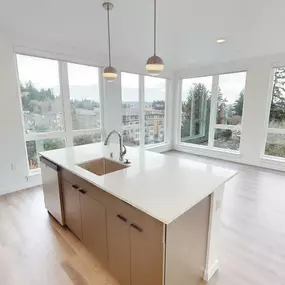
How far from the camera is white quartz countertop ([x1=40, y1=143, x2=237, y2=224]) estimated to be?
1179 mm

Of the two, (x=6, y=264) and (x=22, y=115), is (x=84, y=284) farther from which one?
(x=22, y=115)

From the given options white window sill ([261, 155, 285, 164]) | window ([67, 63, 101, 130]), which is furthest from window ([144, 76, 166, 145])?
white window sill ([261, 155, 285, 164])

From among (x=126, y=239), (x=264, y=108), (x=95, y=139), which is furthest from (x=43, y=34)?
(x=264, y=108)

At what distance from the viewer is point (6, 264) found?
1826 mm

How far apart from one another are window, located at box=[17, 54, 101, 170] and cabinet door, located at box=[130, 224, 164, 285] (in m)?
3.13

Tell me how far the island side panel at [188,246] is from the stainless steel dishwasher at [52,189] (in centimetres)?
150

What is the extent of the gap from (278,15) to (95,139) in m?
3.82

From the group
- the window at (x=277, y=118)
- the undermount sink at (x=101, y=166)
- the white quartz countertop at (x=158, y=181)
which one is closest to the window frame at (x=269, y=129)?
the window at (x=277, y=118)

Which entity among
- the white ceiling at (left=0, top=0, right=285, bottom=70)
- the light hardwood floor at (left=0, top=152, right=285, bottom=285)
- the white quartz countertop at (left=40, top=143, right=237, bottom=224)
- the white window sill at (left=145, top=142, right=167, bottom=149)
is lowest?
the light hardwood floor at (left=0, top=152, right=285, bottom=285)

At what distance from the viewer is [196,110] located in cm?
588

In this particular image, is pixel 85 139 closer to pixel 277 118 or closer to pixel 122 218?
pixel 122 218

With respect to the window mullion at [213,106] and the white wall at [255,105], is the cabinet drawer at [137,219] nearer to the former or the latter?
the white wall at [255,105]

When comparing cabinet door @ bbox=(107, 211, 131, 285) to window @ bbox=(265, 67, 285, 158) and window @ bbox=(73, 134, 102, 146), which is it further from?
window @ bbox=(265, 67, 285, 158)

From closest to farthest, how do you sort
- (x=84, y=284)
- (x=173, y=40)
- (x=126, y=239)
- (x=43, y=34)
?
(x=126, y=239) < (x=84, y=284) < (x=43, y=34) < (x=173, y=40)
